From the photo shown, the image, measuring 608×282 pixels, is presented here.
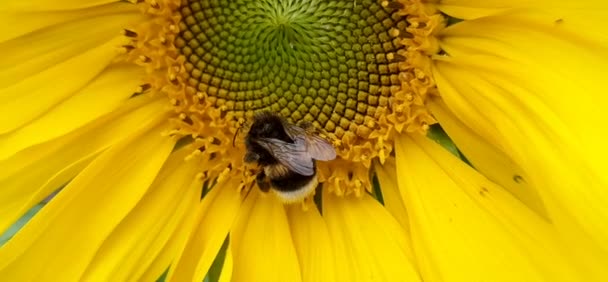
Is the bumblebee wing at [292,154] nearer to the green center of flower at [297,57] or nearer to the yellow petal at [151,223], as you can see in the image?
the green center of flower at [297,57]

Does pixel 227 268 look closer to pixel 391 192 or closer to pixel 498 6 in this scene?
pixel 391 192

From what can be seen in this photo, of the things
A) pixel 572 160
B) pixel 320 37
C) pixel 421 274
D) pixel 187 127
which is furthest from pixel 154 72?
pixel 572 160

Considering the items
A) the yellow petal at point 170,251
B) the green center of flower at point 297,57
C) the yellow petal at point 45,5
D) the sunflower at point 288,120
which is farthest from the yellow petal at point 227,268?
the yellow petal at point 45,5

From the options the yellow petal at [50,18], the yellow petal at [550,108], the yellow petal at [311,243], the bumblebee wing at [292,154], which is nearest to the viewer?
the yellow petal at [550,108]

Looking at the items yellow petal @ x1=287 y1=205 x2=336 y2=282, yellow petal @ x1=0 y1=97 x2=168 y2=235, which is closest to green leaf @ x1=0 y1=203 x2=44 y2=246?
yellow petal @ x1=0 y1=97 x2=168 y2=235

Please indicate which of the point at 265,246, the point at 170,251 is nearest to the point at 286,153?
the point at 265,246

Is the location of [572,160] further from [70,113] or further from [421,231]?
[70,113]
